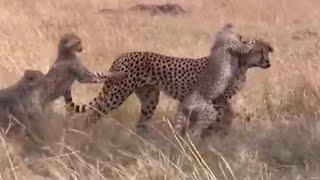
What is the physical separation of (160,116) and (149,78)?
1.15 ft

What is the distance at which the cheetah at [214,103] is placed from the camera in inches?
267

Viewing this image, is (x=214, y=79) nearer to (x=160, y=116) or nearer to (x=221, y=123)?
(x=221, y=123)

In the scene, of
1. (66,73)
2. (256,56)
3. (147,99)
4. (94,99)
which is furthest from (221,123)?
(66,73)

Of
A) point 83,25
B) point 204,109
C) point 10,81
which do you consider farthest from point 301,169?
point 83,25

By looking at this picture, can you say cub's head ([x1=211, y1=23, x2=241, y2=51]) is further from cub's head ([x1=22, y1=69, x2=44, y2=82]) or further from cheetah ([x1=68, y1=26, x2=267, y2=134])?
cub's head ([x1=22, y1=69, x2=44, y2=82])

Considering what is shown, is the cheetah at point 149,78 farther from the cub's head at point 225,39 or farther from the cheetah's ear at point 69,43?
the cheetah's ear at point 69,43

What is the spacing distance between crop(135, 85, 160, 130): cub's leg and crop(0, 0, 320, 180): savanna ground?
0.08 metres

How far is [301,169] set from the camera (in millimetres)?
5926

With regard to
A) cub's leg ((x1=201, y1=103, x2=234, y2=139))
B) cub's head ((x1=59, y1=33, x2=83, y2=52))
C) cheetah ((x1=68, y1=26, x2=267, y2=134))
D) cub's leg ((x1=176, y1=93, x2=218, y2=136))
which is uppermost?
cub's head ((x1=59, y1=33, x2=83, y2=52))

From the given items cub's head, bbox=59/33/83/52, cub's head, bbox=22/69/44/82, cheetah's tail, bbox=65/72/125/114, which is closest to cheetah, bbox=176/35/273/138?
cheetah's tail, bbox=65/72/125/114

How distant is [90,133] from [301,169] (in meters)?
1.49

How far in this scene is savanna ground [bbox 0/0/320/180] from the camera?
17.7 feet

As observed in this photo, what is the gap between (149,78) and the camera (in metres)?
7.26

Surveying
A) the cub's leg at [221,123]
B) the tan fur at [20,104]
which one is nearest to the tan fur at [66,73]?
the tan fur at [20,104]
